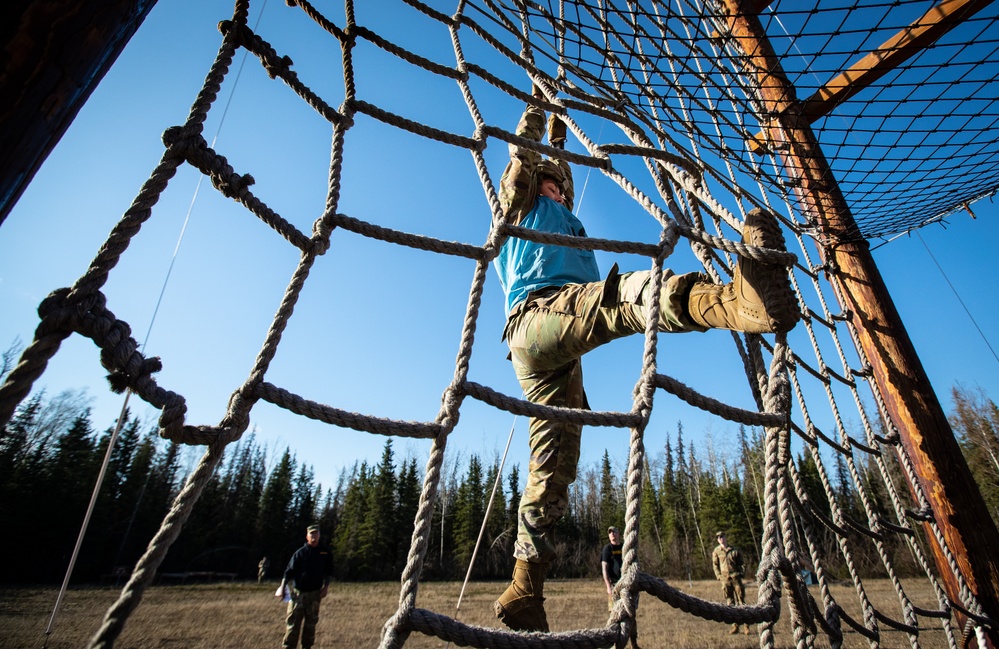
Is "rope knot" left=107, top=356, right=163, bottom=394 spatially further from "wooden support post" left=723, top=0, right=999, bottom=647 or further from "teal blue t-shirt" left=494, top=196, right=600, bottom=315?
"wooden support post" left=723, top=0, right=999, bottom=647

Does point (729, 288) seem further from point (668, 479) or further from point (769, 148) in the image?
point (668, 479)

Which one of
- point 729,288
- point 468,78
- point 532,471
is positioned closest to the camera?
point 729,288

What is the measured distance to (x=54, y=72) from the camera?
1.82ft

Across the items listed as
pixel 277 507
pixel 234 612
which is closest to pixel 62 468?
pixel 277 507

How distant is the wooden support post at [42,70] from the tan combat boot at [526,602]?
1.66 metres

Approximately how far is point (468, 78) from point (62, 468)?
2386 cm

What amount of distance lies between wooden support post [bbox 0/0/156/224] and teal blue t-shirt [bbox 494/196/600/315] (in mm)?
1430

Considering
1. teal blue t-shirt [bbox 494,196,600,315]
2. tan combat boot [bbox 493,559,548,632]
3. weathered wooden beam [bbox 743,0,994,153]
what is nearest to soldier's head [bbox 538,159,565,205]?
teal blue t-shirt [bbox 494,196,600,315]

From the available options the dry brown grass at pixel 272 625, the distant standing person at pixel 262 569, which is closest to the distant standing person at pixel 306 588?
the dry brown grass at pixel 272 625

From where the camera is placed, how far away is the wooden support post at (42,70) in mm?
517

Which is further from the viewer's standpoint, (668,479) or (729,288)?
(668,479)

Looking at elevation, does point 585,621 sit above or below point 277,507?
below

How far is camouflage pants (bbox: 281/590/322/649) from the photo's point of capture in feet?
14.1

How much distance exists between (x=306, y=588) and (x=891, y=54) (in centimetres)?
584
